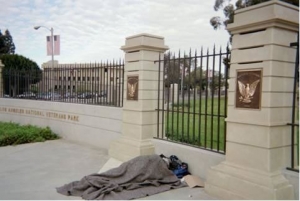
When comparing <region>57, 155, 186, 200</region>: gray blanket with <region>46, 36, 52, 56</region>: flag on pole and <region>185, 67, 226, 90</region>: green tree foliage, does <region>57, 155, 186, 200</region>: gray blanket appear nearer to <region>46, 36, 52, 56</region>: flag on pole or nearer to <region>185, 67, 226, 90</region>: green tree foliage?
<region>185, 67, 226, 90</region>: green tree foliage

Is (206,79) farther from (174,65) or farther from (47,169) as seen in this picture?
(47,169)

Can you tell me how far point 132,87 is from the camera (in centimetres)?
711

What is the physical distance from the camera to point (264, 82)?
4207 mm

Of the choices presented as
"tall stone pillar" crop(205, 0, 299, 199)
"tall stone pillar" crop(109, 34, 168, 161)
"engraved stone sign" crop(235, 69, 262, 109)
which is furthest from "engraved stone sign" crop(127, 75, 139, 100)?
"engraved stone sign" crop(235, 69, 262, 109)

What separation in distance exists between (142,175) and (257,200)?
76.4 inches

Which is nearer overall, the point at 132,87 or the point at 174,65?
the point at 174,65

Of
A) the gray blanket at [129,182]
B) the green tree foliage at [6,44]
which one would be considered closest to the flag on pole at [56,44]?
the gray blanket at [129,182]

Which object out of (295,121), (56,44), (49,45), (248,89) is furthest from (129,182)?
(49,45)

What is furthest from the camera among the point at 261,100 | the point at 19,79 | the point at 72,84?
the point at 19,79

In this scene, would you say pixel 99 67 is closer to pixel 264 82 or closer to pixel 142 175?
pixel 142 175

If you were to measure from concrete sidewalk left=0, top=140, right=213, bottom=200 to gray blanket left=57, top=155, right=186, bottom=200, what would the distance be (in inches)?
7.1

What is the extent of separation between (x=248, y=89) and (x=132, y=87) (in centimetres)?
328

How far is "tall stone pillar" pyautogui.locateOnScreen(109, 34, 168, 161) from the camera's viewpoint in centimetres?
682

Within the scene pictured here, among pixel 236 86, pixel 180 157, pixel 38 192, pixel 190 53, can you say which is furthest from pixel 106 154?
pixel 236 86
